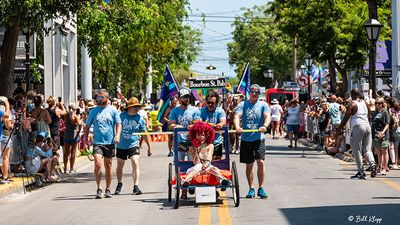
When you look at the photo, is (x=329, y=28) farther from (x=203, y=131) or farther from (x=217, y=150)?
(x=203, y=131)

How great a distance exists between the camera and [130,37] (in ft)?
84.7

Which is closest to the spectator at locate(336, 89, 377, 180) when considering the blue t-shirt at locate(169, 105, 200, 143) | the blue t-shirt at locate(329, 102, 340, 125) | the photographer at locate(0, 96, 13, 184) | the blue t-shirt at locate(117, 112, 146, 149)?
the blue t-shirt at locate(169, 105, 200, 143)

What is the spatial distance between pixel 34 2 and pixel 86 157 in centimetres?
1079

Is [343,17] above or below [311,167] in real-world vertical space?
above

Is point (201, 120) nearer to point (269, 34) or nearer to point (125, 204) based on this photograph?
point (125, 204)

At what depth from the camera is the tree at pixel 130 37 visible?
23.7m

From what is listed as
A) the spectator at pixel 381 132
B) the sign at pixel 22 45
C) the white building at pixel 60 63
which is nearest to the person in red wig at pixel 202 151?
the spectator at pixel 381 132

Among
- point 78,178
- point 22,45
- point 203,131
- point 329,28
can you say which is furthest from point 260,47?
point 203,131

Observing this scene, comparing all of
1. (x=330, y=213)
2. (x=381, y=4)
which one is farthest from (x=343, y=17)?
(x=330, y=213)

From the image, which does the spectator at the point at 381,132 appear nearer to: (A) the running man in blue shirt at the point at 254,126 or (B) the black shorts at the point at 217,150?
(A) the running man in blue shirt at the point at 254,126

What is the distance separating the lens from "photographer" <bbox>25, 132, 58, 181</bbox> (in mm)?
21016

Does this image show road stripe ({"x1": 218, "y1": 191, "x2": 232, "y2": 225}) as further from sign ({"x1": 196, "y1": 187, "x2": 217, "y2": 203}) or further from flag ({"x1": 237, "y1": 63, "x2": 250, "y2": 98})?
flag ({"x1": 237, "y1": 63, "x2": 250, "y2": 98})

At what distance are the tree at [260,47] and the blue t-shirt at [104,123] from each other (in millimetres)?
73375

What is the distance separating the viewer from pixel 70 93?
39438mm
